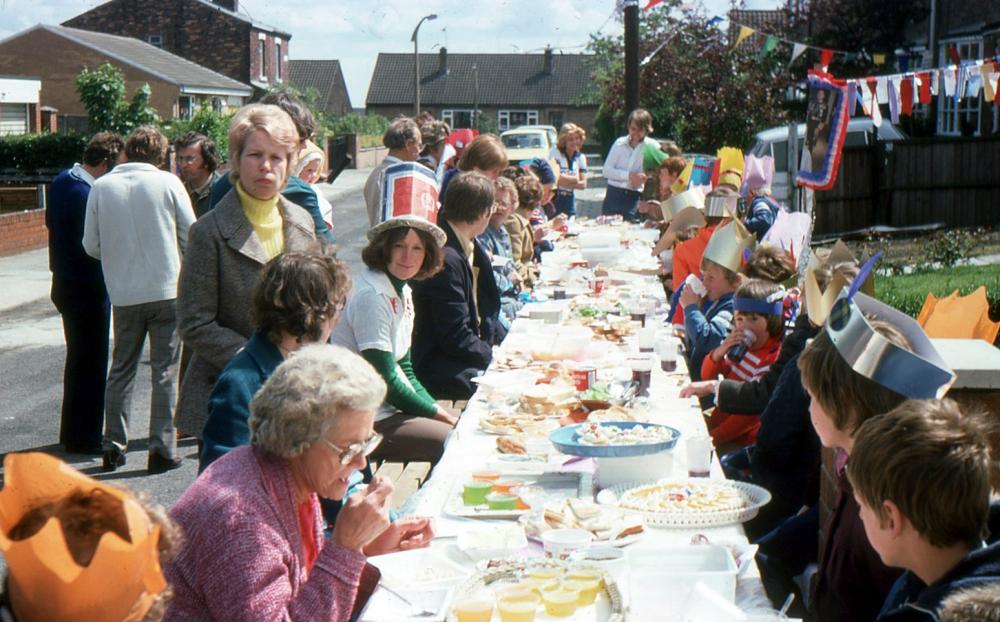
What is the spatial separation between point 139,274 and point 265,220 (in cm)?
253

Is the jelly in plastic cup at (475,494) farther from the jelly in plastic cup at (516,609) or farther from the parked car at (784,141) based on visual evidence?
the parked car at (784,141)

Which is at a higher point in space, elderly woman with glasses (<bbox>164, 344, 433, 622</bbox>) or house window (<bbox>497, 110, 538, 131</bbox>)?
house window (<bbox>497, 110, 538, 131</bbox>)

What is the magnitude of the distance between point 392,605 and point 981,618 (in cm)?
176

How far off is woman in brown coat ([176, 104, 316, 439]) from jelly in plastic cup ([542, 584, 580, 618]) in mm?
2122

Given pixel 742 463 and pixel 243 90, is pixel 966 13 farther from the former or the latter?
pixel 243 90

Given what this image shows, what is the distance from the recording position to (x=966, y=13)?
24.3m

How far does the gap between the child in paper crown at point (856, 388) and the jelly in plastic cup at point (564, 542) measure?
2.38 ft

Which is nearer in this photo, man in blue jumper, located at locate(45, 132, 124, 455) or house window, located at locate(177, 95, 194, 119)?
man in blue jumper, located at locate(45, 132, 124, 455)

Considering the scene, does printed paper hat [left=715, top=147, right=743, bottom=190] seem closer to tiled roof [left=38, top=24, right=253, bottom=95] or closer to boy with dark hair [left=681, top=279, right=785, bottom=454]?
boy with dark hair [left=681, top=279, right=785, bottom=454]

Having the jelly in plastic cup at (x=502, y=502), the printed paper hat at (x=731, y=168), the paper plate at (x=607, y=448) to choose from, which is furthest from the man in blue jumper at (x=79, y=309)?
the printed paper hat at (x=731, y=168)

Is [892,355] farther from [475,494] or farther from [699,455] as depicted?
[475,494]

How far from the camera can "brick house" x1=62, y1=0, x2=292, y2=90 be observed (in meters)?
57.8

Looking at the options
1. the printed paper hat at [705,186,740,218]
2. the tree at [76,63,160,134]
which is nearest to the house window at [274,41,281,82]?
the tree at [76,63,160,134]

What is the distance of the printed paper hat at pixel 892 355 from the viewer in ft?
10.8
